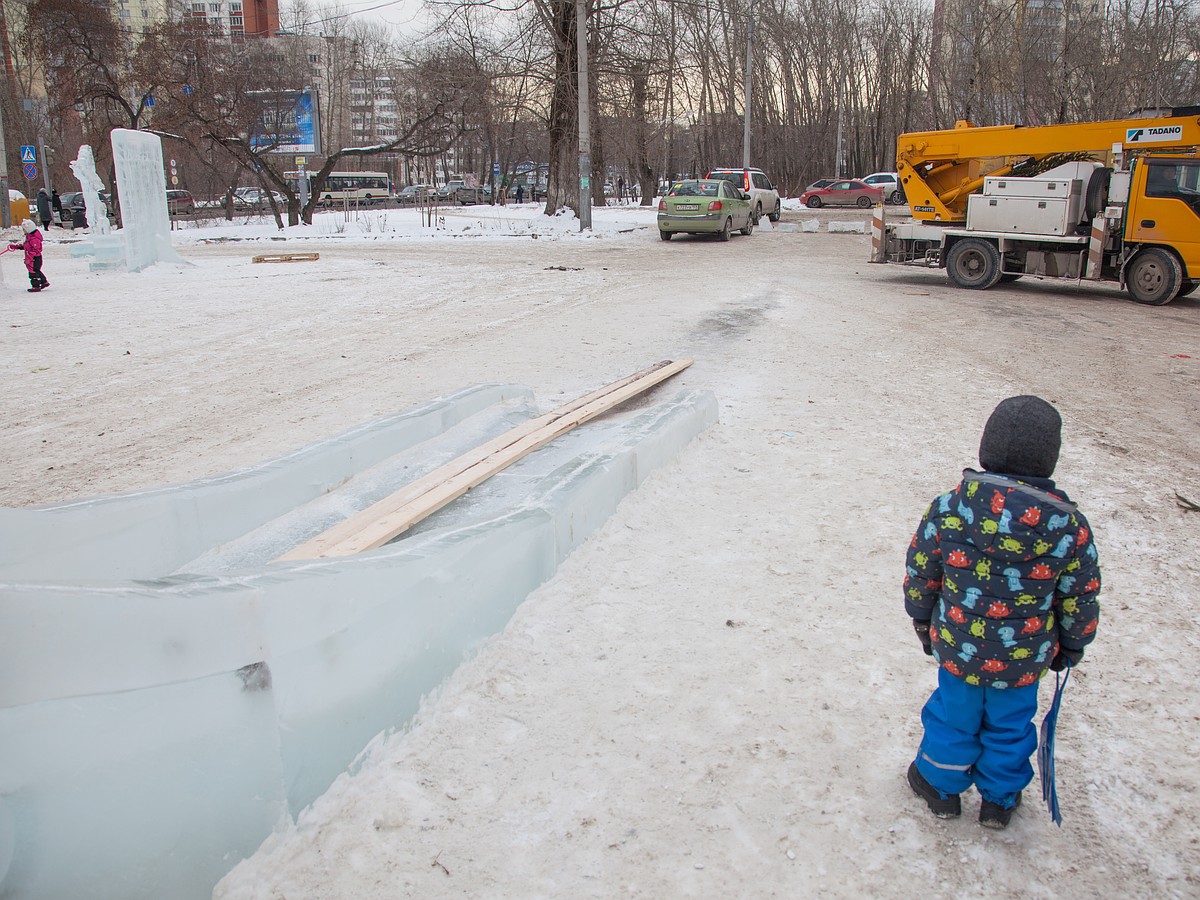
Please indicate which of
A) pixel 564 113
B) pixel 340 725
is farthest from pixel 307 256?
pixel 340 725

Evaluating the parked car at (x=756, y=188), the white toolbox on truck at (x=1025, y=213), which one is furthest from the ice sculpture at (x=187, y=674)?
the parked car at (x=756, y=188)

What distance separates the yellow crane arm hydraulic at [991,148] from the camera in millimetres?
13453

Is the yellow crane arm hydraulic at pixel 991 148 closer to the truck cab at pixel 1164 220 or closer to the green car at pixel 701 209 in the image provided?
the truck cab at pixel 1164 220

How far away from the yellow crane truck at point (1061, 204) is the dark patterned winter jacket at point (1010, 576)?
13.3 meters

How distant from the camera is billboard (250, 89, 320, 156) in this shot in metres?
36.1

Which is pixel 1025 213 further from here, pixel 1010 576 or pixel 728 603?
pixel 1010 576

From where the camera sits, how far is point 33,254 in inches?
587

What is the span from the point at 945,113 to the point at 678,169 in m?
39.5

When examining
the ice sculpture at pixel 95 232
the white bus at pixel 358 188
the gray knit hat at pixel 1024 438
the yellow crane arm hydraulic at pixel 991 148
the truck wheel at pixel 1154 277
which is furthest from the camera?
the white bus at pixel 358 188

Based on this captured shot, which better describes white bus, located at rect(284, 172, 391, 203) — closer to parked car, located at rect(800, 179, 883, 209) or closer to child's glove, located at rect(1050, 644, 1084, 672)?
parked car, located at rect(800, 179, 883, 209)

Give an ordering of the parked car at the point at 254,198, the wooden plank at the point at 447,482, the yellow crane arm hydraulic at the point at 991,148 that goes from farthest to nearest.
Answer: the parked car at the point at 254,198 → the yellow crane arm hydraulic at the point at 991,148 → the wooden plank at the point at 447,482

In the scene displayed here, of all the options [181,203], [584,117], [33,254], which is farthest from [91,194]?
[181,203]

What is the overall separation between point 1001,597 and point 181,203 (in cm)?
5219

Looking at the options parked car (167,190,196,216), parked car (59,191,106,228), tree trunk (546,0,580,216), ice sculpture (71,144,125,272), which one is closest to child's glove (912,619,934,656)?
ice sculpture (71,144,125,272)
